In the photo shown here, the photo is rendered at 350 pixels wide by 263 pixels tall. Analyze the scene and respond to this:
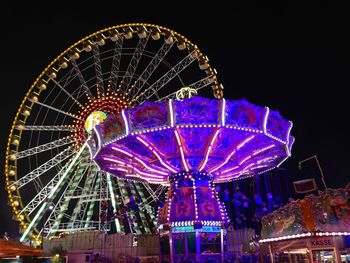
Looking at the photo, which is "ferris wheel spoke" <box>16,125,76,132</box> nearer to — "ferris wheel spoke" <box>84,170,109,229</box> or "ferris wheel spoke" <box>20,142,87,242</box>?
"ferris wheel spoke" <box>20,142,87,242</box>

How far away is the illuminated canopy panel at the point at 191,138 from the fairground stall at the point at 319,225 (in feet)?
14.6

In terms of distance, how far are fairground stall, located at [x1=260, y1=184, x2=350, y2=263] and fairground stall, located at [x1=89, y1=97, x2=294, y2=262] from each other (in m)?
4.54

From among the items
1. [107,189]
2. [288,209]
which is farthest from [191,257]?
[107,189]

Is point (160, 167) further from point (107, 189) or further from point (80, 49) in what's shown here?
point (80, 49)

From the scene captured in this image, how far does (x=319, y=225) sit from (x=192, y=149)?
24.7 ft

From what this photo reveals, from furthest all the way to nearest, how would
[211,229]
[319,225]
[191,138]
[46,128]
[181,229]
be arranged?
[46,128], [211,229], [181,229], [191,138], [319,225]

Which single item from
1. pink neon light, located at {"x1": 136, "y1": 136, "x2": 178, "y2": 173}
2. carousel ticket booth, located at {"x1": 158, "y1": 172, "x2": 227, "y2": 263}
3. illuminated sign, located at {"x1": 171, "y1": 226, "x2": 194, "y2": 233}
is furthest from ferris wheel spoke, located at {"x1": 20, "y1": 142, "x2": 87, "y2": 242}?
illuminated sign, located at {"x1": 171, "y1": 226, "x2": 194, "y2": 233}

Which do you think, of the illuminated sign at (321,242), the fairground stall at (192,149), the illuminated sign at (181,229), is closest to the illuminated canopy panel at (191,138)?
the fairground stall at (192,149)

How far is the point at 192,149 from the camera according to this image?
56.4ft

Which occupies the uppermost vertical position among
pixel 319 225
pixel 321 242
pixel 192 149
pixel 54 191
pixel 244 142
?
pixel 244 142

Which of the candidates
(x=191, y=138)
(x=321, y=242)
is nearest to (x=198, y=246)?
(x=191, y=138)

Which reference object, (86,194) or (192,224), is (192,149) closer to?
(192,224)

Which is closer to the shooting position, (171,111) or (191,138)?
(171,111)

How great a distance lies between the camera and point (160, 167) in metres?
18.9
